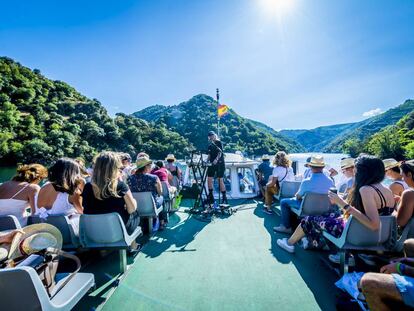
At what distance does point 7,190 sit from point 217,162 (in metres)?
3.93

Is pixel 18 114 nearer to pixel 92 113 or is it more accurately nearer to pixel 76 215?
pixel 92 113

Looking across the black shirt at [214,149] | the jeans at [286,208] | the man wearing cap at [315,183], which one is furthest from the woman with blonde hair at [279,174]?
the man wearing cap at [315,183]

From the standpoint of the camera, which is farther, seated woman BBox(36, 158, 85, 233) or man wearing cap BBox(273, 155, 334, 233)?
man wearing cap BBox(273, 155, 334, 233)

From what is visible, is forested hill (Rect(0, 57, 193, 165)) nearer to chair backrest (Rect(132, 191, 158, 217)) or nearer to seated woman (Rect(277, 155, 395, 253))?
chair backrest (Rect(132, 191, 158, 217))

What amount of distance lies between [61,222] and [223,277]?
1960mm

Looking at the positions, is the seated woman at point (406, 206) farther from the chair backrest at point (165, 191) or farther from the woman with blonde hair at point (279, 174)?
the chair backrest at point (165, 191)

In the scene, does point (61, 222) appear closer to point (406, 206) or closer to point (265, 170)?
point (406, 206)

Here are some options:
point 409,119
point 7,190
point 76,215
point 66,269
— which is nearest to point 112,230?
point 76,215

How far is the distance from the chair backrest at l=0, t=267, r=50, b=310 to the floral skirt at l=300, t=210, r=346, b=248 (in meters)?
2.69

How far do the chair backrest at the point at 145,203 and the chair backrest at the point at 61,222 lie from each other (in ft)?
3.76

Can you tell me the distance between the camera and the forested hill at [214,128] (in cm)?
4303

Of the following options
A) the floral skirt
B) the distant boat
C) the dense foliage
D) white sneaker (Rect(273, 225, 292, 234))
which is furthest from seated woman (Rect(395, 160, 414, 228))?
the dense foliage

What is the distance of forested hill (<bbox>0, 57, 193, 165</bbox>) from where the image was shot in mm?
40750

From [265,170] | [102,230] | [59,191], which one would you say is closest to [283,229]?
[265,170]
